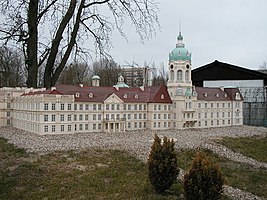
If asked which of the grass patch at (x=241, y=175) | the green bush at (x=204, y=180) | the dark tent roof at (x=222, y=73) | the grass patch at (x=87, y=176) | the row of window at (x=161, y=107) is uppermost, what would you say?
the dark tent roof at (x=222, y=73)

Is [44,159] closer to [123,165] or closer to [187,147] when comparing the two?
[123,165]

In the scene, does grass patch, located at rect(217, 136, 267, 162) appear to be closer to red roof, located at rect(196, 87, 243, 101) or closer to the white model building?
the white model building

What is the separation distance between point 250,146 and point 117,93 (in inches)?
460

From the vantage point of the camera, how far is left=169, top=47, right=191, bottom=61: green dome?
31.6 meters

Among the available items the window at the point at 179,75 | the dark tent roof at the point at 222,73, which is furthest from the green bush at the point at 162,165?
the dark tent roof at the point at 222,73

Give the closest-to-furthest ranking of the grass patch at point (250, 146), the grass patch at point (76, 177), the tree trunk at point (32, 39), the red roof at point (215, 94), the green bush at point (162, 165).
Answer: the tree trunk at point (32, 39) < the grass patch at point (76, 177) < the green bush at point (162, 165) < the grass patch at point (250, 146) < the red roof at point (215, 94)

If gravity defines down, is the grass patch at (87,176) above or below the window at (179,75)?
below

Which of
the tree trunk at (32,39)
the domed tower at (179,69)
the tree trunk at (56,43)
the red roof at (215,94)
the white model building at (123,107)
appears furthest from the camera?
the red roof at (215,94)

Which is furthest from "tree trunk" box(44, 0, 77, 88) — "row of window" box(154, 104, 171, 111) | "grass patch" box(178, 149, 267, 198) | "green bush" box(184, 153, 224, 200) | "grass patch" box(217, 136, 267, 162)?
"row of window" box(154, 104, 171, 111)

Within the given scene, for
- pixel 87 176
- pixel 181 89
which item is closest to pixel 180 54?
pixel 181 89

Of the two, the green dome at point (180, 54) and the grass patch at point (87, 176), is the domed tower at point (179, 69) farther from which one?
the grass patch at point (87, 176)

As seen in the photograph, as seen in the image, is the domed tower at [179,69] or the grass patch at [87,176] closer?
the grass patch at [87,176]

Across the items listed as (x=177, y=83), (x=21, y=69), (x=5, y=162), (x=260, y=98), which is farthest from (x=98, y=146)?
(x=260, y=98)

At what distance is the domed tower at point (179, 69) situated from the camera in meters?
31.6
